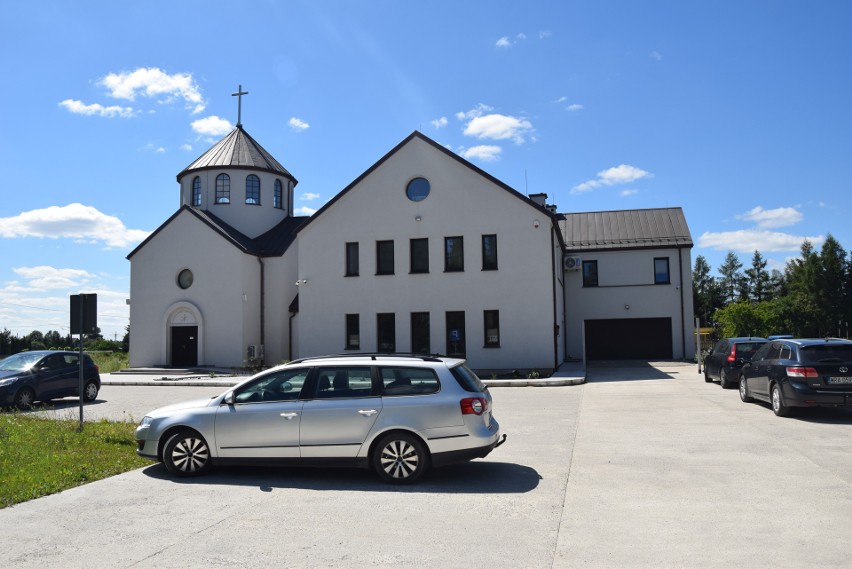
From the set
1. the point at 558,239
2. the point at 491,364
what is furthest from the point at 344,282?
the point at 558,239

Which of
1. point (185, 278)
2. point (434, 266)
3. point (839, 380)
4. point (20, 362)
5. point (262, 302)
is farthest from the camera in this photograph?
point (262, 302)

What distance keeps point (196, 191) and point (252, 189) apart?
2.86 metres

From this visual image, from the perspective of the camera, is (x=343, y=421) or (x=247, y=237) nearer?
(x=343, y=421)

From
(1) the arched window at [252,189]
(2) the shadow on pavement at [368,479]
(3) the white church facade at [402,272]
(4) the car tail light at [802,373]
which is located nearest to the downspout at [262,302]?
(3) the white church facade at [402,272]

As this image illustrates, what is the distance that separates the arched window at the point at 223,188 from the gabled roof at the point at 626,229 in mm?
17482

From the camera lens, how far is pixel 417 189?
26.8m

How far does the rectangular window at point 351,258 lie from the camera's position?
1092 inches

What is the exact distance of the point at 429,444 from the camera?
25.6 feet

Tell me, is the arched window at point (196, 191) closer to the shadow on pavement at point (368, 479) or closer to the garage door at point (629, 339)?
the garage door at point (629, 339)

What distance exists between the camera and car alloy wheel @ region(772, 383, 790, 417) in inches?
491

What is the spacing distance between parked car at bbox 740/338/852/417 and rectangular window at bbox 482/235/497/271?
45.0 ft

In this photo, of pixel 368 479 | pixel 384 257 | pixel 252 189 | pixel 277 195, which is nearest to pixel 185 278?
pixel 252 189

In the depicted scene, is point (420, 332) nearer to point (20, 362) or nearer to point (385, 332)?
point (385, 332)

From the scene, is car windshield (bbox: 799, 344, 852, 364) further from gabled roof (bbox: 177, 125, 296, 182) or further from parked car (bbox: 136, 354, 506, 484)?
gabled roof (bbox: 177, 125, 296, 182)
